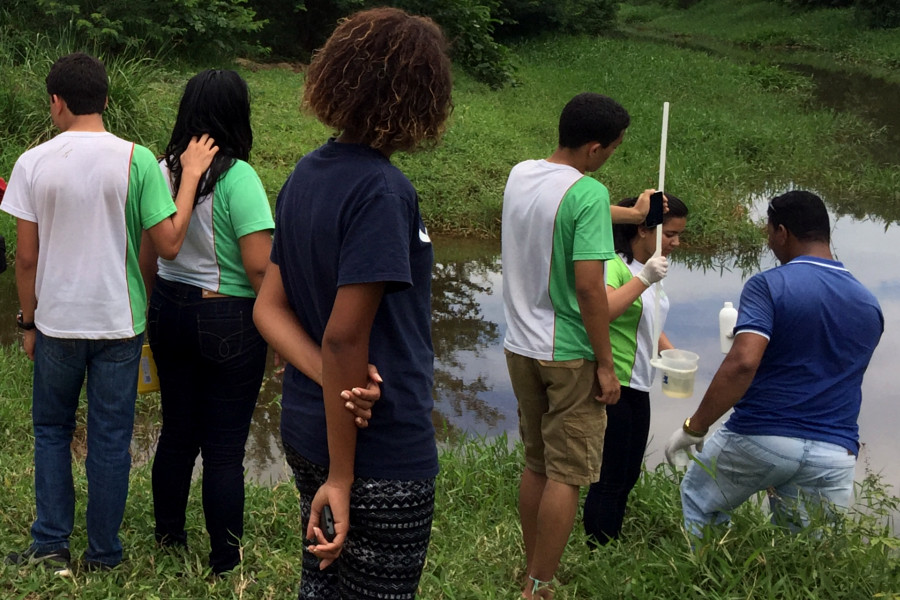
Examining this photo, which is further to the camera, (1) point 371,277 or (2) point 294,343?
(2) point 294,343

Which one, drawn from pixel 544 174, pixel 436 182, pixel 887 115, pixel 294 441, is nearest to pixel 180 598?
pixel 294 441

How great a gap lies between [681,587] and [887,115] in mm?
13725

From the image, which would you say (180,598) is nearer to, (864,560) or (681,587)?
(681,587)

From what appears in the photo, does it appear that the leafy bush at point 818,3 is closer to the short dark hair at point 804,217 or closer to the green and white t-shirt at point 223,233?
the short dark hair at point 804,217

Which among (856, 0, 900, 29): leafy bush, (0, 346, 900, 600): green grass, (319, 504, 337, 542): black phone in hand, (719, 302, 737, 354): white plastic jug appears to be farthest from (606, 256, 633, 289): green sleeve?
(856, 0, 900, 29): leafy bush

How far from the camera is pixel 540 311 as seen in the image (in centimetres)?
286

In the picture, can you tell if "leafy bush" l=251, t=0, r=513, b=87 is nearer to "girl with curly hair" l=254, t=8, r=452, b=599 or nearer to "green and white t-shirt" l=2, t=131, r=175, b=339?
"green and white t-shirt" l=2, t=131, r=175, b=339

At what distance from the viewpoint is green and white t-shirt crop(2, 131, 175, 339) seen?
267cm

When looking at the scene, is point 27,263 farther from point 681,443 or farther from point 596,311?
point 681,443

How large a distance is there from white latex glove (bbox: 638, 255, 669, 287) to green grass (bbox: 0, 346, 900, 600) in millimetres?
761

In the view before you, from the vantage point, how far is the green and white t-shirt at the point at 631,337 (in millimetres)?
3105

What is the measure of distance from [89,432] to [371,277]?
1595mm

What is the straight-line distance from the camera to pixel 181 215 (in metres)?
2.70

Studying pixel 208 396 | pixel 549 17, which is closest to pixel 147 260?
pixel 208 396
